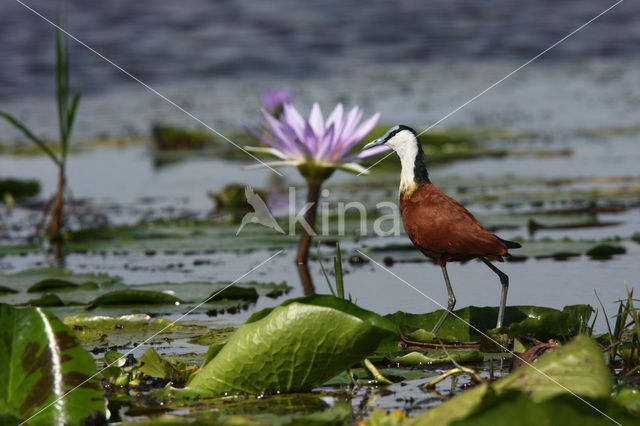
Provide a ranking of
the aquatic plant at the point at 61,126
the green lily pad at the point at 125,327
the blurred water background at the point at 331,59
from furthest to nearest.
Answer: the blurred water background at the point at 331,59, the aquatic plant at the point at 61,126, the green lily pad at the point at 125,327

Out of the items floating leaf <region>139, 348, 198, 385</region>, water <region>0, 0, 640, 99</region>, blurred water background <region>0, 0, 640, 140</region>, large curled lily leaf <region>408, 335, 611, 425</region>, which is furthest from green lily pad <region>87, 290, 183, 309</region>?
water <region>0, 0, 640, 99</region>

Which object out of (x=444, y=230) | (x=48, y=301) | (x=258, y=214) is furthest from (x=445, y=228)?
(x=258, y=214)

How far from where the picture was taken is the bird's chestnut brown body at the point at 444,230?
102 inches

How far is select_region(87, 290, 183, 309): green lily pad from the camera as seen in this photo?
3.41m

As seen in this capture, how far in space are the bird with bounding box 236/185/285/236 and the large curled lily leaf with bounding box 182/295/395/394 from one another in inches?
108

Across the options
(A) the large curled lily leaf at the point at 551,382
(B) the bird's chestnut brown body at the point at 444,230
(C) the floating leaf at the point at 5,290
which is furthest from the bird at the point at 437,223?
(C) the floating leaf at the point at 5,290

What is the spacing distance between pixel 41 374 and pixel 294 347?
2.10ft

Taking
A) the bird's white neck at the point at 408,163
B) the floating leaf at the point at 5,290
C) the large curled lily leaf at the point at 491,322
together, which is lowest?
the floating leaf at the point at 5,290

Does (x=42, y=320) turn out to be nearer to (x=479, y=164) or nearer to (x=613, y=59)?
(x=479, y=164)

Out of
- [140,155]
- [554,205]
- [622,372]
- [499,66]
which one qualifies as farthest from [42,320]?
[499,66]

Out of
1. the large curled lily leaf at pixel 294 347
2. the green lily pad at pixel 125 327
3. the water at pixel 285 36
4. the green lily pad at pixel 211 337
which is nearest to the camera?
the large curled lily leaf at pixel 294 347

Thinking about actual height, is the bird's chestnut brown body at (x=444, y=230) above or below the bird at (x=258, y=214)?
above

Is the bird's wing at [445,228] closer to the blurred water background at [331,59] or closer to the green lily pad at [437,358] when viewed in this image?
the green lily pad at [437,358]

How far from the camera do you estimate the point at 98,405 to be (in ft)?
6.69
